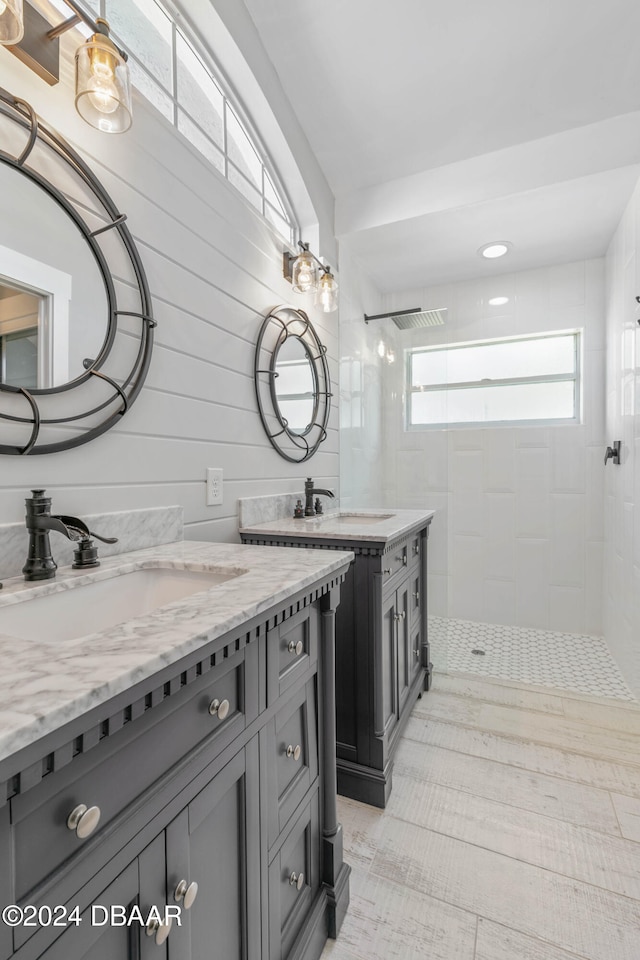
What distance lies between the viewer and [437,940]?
1.05m

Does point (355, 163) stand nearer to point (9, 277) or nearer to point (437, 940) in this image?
point (9, 277)

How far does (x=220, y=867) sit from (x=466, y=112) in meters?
2.67

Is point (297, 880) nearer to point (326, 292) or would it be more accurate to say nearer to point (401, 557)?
point (401, 557)

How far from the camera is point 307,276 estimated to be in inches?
78.2

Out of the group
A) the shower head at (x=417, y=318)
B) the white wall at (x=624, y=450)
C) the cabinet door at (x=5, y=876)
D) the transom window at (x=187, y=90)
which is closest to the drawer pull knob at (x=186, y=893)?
the cabinet door at (x=5, y=876)

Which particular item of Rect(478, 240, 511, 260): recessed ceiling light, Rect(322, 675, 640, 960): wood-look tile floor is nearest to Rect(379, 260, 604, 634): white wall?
Rect(478, 240, 511, 260): recessed ceiling light

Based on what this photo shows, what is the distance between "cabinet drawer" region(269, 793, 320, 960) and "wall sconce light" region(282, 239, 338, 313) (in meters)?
1.89

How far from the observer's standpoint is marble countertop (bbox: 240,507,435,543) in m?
1.51

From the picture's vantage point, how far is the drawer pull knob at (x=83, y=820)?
45cm

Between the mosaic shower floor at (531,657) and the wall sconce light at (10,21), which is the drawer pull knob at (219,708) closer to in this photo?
the wall sconce light at (10,21)

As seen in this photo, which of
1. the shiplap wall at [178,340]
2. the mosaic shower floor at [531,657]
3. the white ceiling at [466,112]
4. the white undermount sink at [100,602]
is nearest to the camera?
the white undermount sink at [100,602]

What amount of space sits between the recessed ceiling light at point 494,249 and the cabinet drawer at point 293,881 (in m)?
2.82

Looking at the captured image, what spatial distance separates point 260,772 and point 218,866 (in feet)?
0.45

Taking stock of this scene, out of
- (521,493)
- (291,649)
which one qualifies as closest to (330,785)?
(291,649)
